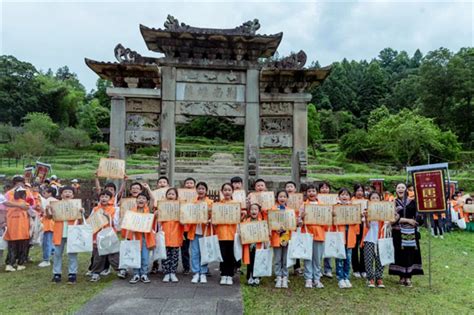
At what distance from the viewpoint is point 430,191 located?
6.13 metres

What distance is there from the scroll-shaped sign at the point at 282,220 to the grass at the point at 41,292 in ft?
9.15

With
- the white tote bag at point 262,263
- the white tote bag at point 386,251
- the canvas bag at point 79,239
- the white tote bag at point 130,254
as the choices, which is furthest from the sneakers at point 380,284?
the canvas bag at point 79,239

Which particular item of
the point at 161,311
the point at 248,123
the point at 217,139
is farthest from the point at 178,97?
the point at 217,139

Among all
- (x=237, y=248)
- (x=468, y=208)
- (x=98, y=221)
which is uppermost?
(x=98, y=221)

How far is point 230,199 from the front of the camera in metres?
6.35

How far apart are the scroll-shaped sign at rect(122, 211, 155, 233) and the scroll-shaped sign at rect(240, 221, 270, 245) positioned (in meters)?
1.47

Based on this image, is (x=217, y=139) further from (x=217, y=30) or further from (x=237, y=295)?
(x=237, y=295)

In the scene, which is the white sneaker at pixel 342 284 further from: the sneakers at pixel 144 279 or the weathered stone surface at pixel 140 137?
the weathered stone surface at pixel 140 137

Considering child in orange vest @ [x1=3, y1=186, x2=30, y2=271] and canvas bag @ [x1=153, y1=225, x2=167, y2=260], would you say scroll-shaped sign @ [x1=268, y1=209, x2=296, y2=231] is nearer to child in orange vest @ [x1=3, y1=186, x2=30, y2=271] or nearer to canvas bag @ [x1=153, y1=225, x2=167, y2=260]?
canvas bag @ [x1=153, y1=225, x2=167, y2=260]

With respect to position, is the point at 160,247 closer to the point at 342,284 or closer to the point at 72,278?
the point at 72,278

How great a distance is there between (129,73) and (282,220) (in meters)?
6.22

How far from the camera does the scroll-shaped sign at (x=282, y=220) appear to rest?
588 centimetres

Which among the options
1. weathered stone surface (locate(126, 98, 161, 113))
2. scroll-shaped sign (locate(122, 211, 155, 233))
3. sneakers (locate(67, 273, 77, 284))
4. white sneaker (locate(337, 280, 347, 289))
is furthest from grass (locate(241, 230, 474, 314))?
weathered stone surface (locate(126, 98, 161, 113))

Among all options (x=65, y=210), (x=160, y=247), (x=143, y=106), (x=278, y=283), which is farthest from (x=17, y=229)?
(x=278, y=283)
